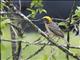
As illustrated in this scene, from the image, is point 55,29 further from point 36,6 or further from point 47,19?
point 36,6

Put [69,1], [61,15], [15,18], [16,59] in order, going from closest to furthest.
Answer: [15,18], [16,59], [61,15], [69,1]

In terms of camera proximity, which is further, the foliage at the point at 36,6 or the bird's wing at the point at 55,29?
the bird's wing at the point at 55,29

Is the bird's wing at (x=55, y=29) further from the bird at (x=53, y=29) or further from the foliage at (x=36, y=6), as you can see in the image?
the foliage at (x=36, y=6)

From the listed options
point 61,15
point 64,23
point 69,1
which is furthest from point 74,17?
point 69,1

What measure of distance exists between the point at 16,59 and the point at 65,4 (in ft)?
24.8

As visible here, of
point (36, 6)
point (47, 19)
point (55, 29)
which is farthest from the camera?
point (47, 19)

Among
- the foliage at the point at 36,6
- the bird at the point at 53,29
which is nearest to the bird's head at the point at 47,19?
the bird at the point at 53,29

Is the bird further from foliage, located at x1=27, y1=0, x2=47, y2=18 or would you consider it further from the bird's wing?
foliage, located at x1=27, y1=0, x2=47, y2=18

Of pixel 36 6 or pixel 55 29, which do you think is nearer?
pixel 36 6

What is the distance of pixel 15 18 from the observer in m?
2.37

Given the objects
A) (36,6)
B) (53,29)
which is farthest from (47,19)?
(36,6)

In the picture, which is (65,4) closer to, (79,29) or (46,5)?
(46,5)

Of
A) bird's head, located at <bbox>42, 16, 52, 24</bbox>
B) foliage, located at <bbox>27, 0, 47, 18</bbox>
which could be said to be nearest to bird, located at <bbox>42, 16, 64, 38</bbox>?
bird's head, located at <bbox>42, 16, 52, 24</bbox>

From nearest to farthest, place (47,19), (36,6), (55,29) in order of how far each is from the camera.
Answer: (36,6)
(55,29)
(47,19)
